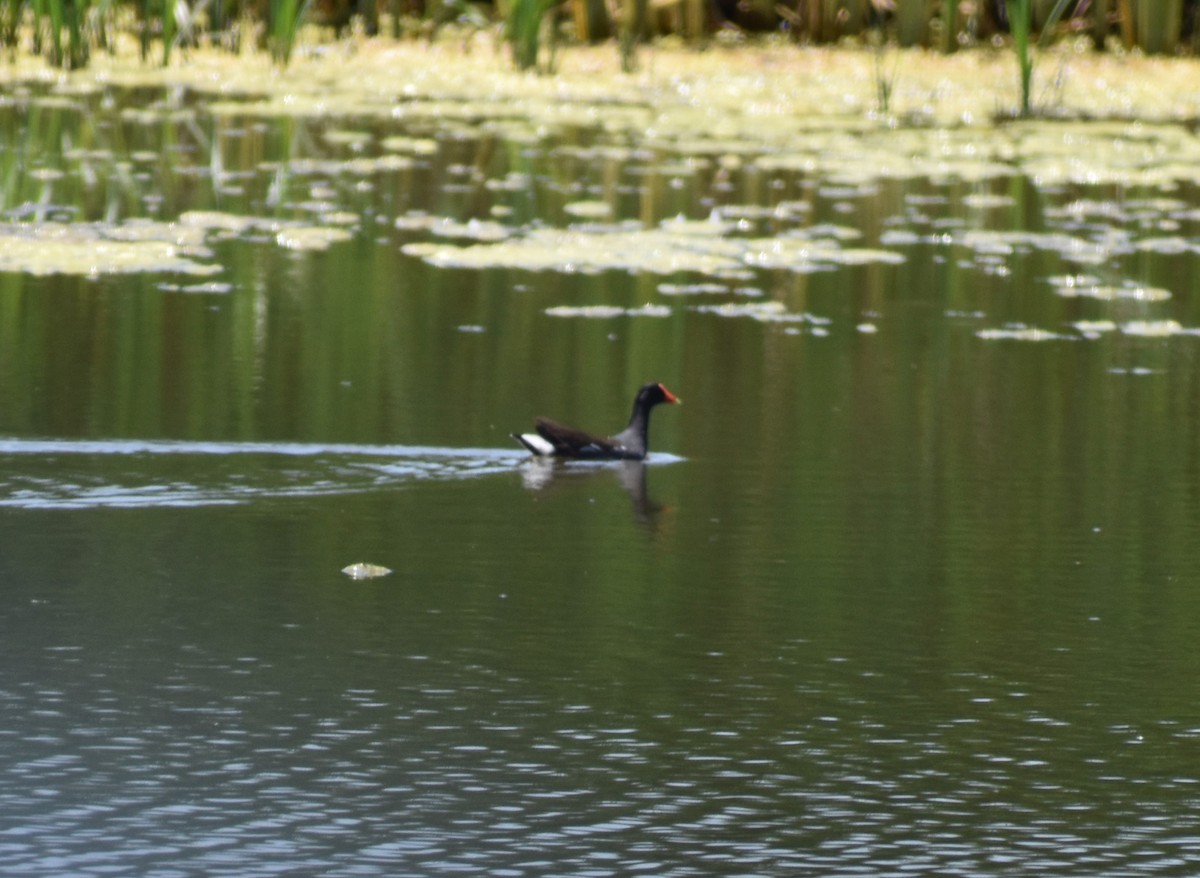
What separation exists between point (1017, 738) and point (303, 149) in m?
11.6

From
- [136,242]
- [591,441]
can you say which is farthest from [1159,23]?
[591,441]

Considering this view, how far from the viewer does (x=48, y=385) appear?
30.7 ft

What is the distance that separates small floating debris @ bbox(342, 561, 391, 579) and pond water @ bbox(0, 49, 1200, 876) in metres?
0.06

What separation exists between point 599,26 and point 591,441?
1244 cm

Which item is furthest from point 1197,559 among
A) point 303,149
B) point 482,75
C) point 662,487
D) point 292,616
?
point 482,75

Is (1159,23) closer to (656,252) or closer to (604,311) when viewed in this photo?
(656,252)

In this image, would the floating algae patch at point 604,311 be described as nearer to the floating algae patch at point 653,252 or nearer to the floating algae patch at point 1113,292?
the floating algae patch at point 653,252

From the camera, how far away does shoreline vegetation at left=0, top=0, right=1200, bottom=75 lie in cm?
1945

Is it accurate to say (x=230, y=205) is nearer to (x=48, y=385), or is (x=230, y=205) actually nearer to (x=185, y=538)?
(x=48, y=385)

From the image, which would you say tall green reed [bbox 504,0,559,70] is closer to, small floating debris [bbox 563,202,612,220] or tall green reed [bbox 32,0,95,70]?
tall green reed [bbox 32,0,95,70]

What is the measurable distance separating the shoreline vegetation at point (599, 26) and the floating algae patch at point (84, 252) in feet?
20.2

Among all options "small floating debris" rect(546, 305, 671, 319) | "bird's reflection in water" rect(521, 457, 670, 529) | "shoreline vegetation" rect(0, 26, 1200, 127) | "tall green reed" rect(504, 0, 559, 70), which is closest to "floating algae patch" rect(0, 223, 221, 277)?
"small floating debris" rect(546, 305, 671, 319)

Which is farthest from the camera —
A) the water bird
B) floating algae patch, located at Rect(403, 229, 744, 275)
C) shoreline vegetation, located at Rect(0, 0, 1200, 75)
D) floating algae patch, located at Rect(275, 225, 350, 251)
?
shoreline vegetation, located at Rect(0, 0, 1200, 75)

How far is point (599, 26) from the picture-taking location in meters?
20.6
